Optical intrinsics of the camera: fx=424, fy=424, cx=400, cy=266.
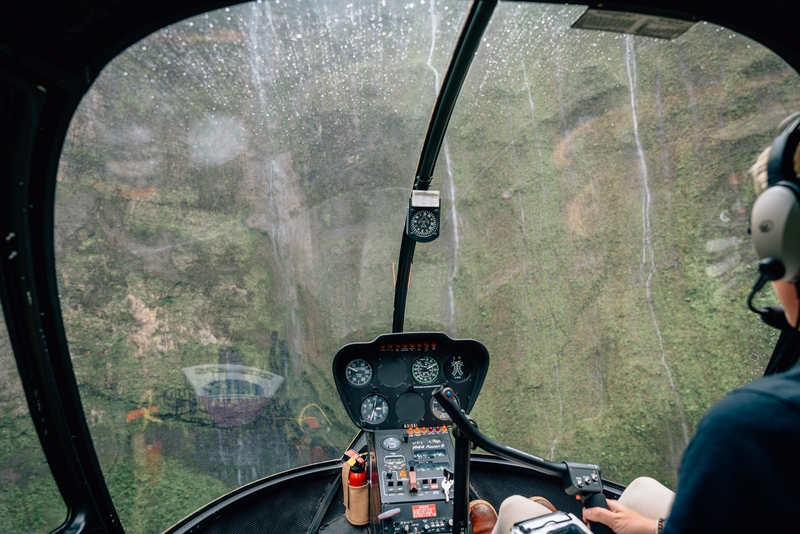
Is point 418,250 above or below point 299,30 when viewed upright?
below

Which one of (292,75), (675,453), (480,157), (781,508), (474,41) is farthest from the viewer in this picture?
(480,157)

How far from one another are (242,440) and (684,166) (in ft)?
10.6

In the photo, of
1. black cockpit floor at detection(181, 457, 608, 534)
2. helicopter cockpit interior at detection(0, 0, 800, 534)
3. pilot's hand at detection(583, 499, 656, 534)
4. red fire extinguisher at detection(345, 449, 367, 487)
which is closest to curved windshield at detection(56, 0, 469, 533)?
helicopter cockpit interior at detection(0, 0, 800, 534)

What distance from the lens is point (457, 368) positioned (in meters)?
2.60

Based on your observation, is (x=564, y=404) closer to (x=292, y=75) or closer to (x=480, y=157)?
(x=480, y=157)

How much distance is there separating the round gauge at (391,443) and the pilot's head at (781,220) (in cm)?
195

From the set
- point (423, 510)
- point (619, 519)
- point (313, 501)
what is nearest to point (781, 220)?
point (619, 519)

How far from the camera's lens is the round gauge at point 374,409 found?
2.50 meters

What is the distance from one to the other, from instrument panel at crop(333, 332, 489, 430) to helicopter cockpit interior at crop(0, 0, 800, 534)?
13mm

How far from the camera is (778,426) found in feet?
2.01

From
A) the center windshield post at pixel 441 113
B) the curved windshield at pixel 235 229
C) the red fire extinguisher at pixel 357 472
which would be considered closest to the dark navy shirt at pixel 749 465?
the center windshield post at pixel 441 113

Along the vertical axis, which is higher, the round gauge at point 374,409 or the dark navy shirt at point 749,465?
the dark navy shirt at point 749,465

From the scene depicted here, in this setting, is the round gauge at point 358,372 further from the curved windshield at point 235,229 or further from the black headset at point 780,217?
the black headset at point 780,217

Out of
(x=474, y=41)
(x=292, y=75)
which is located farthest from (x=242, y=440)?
(x=474, y=41)
